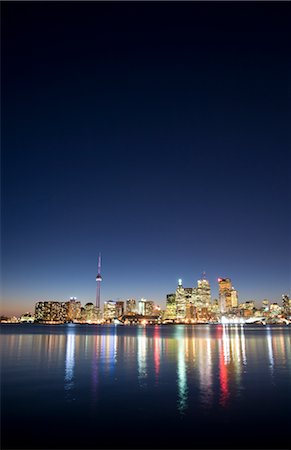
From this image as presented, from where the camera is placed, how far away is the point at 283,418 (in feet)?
77.2

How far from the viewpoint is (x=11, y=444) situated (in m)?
18.7

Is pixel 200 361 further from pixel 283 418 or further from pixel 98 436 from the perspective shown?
pixel 98 436

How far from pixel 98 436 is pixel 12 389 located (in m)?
15.2

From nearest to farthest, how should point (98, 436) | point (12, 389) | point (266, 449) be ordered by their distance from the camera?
point (266, 449) → point (98, 436) → point (12, 389)

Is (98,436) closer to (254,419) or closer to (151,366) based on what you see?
(254,419)

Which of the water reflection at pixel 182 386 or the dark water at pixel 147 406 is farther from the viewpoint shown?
the water reflection at pixel 182 386

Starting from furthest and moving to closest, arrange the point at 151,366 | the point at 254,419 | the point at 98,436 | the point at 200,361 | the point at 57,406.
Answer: the point at 200,361 → the point at 151,366 → the point at 57,406 → the point at 254,419 → the point at 98,436

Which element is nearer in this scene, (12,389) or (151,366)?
(12,389)

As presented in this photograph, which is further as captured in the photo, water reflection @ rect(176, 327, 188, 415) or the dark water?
water reflection @ rect(176, 327, 188, 415)

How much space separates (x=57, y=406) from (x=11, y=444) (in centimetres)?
745

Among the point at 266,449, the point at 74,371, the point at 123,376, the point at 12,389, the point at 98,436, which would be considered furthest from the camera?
the point at 74,371

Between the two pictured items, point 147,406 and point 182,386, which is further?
point 182,386

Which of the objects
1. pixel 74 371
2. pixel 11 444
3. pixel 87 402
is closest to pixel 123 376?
pixel 74 371

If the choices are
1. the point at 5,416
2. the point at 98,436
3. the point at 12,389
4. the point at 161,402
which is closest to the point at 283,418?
the point at 161,402
